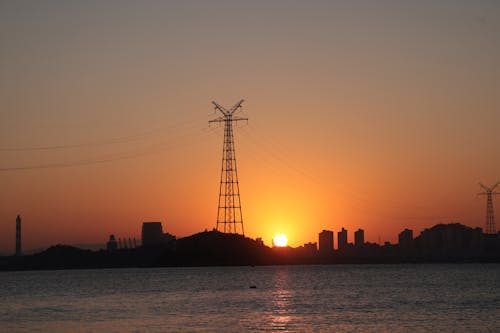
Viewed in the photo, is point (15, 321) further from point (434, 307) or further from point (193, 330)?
point (434, 307)

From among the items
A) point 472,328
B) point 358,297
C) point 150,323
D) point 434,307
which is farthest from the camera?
point 358,297

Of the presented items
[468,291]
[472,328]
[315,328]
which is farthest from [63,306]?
[468,291]

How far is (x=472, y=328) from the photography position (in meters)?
78.4

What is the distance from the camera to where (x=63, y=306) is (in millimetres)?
113938

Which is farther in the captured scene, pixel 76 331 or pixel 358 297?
pixel 358 297

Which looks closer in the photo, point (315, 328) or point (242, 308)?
Answer: point (315, 328)

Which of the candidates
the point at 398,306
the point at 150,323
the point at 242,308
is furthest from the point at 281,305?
the point at 150,323

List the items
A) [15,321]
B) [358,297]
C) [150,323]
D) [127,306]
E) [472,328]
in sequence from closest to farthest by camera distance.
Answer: [472,328], [150,323], [15,321], [127,306], [358,297]

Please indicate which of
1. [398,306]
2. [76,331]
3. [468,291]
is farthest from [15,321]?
[468,291]

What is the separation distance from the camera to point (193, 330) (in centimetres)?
7888

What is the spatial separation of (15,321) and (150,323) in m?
17.2

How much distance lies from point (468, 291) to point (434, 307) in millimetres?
39220

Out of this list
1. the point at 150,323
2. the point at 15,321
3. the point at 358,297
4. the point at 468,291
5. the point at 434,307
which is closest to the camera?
the point at 150,323

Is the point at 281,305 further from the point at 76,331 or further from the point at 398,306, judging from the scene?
the point at 76,331
